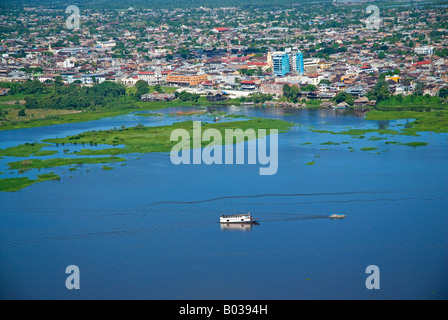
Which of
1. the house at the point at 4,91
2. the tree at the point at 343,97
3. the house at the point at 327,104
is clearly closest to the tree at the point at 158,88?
the house at the point at 4,91

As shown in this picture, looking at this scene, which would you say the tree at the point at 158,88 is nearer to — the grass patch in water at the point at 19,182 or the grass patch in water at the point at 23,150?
the grass patch in water at the point at 23,150

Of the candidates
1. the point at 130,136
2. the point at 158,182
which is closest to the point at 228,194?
the point at 158,182

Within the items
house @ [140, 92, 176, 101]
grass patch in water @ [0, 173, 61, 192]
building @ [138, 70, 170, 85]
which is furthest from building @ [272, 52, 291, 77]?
grass patch in water @ [0, 173, 61, 192]

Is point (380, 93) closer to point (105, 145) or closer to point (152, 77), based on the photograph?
point (105, 145)

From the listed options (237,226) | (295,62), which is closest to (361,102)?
(295,62)

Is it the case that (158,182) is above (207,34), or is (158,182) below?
below
